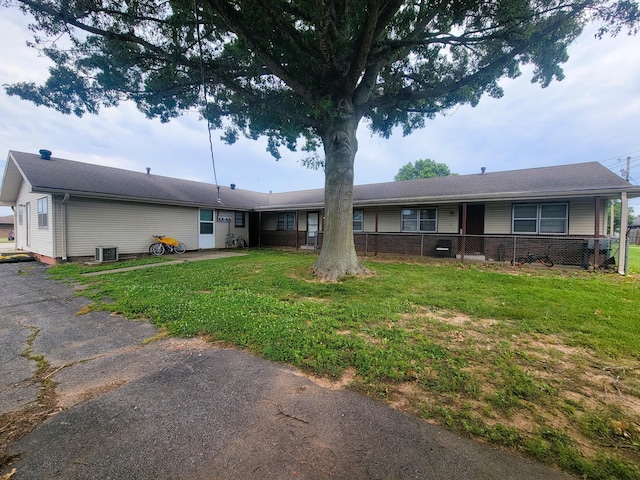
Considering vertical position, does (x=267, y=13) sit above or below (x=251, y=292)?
above

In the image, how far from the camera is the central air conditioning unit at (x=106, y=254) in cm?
1018

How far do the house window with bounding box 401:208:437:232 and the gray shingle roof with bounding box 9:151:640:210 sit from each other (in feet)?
2.72

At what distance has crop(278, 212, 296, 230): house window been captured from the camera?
17.3m

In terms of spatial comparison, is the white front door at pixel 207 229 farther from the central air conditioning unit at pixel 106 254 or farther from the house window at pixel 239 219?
the central air conditioning unit at pixel 106 254

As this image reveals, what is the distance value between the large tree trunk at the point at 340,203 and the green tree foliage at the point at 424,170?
36.1 meters

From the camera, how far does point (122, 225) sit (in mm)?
11703

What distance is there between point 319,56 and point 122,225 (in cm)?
1068

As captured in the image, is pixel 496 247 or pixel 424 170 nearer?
pixel 496 247

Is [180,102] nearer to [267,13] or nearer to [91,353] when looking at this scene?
[267,13]

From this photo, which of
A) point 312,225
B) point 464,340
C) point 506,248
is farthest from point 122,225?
point 506,248

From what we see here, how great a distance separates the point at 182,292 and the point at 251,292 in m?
1.47

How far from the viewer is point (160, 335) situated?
369 centimetres

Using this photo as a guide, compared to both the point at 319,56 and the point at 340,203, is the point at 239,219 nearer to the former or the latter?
the point at 340,203

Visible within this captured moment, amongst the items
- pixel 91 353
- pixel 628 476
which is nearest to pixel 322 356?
pixel 628 476
